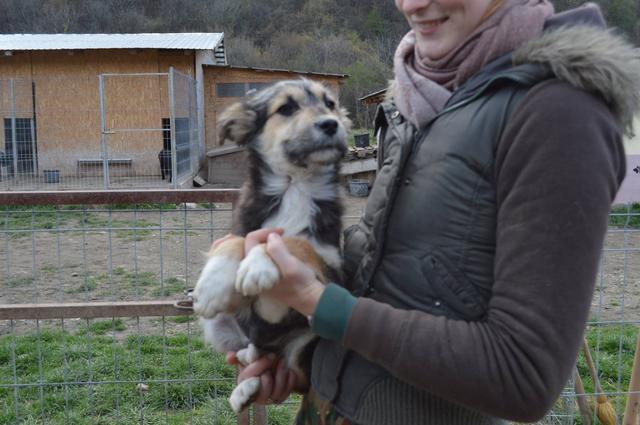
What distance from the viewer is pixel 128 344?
19.5ft

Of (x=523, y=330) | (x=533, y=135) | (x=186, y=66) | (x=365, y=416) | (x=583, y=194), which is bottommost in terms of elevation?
(x=365, y=416)

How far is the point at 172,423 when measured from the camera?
464cm

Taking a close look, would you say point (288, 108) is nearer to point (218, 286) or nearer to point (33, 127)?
point (218, 286)

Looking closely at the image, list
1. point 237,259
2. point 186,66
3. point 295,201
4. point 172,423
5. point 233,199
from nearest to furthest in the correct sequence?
point 237,259 → point 295,201 → point 233,199 → point 172,423 → point 186,66

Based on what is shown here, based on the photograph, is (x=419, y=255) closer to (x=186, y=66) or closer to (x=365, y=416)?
(x=365, y=416)

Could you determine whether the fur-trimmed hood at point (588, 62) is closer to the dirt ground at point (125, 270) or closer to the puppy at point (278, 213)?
the puppy at point (278, 213)

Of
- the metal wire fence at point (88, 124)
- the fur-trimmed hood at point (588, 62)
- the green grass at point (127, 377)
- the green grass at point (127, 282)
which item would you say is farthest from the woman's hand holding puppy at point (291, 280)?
the metal wire fence at point (88, 124)

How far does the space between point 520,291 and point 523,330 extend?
0.28 feet

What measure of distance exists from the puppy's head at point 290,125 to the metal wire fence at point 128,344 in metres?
0.41

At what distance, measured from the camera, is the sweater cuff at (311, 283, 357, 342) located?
154 cm

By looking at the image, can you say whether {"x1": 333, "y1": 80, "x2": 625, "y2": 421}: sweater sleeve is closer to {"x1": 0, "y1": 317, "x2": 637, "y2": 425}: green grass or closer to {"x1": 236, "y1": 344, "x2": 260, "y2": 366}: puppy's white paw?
{"x1": 236, "y1": 344, "x2": 260, "y2": 366}: puppy's white paw

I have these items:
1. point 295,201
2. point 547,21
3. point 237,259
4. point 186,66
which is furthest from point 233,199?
point 186,66

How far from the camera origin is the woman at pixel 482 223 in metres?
1.36

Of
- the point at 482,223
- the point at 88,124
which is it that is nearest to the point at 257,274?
the point at 482,223
